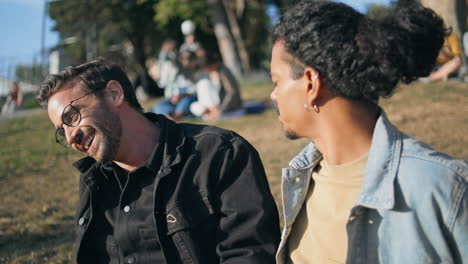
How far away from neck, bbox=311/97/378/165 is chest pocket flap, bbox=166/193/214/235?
74cm

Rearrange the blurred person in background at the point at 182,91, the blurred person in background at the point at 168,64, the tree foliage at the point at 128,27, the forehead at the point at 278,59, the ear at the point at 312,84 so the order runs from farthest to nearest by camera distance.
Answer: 1. the tree foliage at the point at 128,27
2. the blurred person in background at the point at 168,64
3. the blurred person in background at the point at 182,91
4. the forehead at the point at 278,59
5. the ear at the point at 312,84

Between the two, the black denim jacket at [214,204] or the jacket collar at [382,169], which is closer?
the jacket collar at [382,169]

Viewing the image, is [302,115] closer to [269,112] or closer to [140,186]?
[140,186]

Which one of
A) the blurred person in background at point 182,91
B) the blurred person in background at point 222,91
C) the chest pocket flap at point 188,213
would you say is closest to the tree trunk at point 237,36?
the blurred person in background at point 182,91

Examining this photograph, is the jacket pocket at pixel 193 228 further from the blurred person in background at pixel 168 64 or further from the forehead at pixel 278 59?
the blurred person in background at pixel 168 64

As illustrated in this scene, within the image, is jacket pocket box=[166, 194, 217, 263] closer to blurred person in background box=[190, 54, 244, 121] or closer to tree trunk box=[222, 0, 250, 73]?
blurred person in background box=[190, 54, 244, 121]

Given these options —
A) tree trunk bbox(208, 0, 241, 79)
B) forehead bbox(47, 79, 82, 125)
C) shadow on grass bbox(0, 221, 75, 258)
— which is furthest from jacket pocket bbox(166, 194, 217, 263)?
tree trunk bbox(208, 0, 241, 79)

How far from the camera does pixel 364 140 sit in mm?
2100

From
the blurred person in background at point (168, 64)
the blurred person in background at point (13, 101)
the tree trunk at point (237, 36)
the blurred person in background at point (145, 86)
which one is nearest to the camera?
the blurred person in background at point (168, 64)

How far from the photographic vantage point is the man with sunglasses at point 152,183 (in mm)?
2504

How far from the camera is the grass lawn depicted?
4605 mm

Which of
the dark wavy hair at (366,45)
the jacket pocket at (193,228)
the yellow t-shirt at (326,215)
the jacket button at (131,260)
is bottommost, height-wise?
the jacket button at (131,260)

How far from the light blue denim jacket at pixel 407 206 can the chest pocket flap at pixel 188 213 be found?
814 mm

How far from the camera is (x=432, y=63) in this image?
202 centimetres
